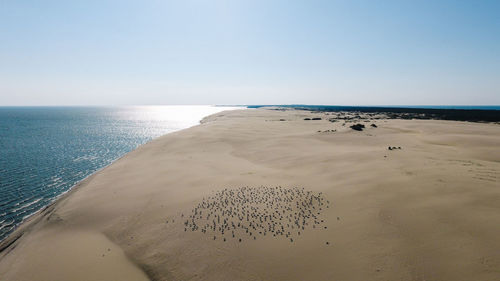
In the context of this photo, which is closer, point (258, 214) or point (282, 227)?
point (282, 227)

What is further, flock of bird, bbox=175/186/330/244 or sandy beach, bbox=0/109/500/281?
flock of bird, bbox=175/186/330/244

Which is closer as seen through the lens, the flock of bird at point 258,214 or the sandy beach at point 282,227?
the sandy beach at point 282,227

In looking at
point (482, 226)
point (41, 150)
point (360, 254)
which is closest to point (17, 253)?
point (360, 254)

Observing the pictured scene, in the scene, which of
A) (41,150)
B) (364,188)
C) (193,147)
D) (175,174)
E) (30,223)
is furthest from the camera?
(41,150)

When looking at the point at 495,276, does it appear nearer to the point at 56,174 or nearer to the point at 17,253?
the point at 17,253
